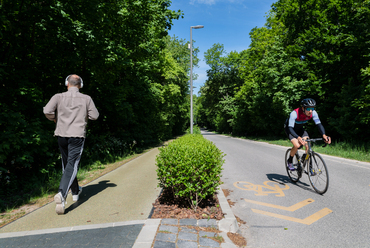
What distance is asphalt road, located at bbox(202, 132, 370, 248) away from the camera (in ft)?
9.94

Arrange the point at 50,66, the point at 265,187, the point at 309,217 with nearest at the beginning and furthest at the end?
the point at 309,217 → the point at 265,187 → the point at 50,66

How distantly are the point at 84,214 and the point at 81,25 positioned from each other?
5433 mm

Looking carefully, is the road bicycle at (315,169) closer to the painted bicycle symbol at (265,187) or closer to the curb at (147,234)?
the painted bicycle symbol at (265,187)

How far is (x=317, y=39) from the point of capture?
1441 cm

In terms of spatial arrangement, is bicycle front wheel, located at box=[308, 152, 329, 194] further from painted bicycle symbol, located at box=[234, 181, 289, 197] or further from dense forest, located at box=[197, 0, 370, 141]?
dense forest, located at box=[197, 0, 370, 141]

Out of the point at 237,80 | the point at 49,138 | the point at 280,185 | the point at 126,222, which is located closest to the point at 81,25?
the point at 49,138

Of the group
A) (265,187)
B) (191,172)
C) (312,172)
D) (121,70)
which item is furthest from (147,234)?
(121,70)

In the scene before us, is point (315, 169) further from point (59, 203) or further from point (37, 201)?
point (37, 201)

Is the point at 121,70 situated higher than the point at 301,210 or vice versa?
the point at 121,70

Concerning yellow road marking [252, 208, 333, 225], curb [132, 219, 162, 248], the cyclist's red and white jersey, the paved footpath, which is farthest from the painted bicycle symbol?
curb [132, 219, 162, 248]

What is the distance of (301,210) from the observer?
13.2ft

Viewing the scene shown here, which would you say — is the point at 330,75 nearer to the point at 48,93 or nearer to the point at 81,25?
the point at 81,25

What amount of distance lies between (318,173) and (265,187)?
1275 mm

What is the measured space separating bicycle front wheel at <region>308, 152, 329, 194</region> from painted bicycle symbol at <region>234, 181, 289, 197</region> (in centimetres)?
66
